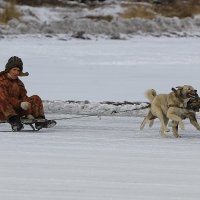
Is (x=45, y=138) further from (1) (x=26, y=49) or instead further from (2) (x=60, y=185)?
(1) (x=26, y=49)

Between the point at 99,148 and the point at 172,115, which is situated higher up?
the point at 172,115

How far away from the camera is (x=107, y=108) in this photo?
11.1 meters

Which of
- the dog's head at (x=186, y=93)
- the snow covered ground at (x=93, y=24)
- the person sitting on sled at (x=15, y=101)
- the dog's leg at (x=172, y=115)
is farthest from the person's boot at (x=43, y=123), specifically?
the snow covered ground at (x=93, y=24)

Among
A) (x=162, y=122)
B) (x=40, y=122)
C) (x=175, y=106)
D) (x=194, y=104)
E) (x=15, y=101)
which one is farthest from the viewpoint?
(x=15, y=101)

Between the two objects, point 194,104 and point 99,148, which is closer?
point 99,148

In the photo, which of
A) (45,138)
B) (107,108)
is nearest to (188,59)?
(107,108)

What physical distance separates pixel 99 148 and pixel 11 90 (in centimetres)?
197

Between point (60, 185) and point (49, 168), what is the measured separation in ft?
2.11

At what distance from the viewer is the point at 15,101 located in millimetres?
9352

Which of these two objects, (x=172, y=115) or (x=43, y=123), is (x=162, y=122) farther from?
(x=43, y=123)

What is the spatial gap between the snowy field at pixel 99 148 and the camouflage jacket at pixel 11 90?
349 mm

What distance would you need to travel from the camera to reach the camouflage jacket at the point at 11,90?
9.34 metres

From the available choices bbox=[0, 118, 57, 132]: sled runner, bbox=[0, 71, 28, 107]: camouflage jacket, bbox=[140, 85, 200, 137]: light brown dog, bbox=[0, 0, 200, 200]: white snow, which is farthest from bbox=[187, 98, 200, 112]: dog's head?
bbox=[0, 71, 28, 107]: camouflage jacket

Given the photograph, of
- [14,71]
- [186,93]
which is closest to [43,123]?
[14,71]
